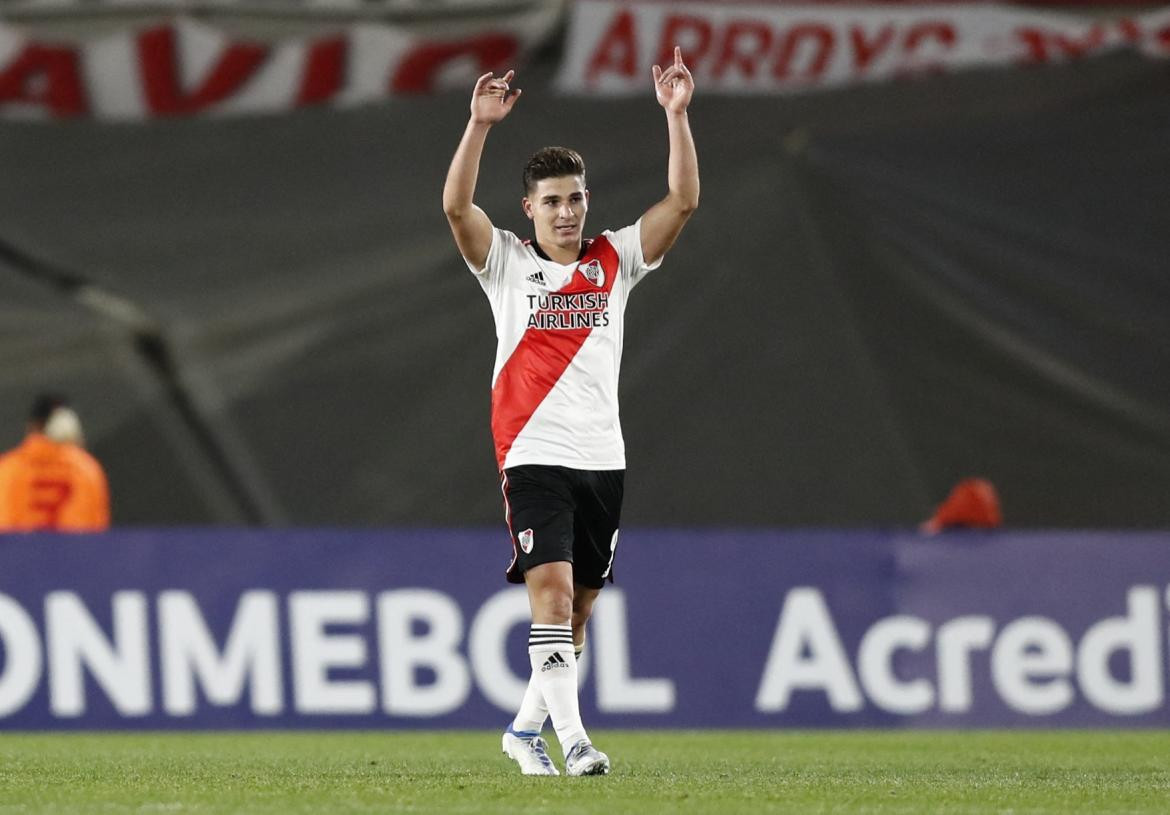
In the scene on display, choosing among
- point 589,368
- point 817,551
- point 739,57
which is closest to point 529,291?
point 589,368

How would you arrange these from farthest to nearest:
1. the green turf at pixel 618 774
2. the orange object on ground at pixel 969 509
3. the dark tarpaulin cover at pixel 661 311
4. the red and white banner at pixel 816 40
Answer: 1. the red and white banner at pixel 816 40
2. the dark tarpaulin cover at pixel 661 311
3. the orange object on ground at pixel 969 509
4. the green turf at pixel 618 774

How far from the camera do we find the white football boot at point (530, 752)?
6.89 metres

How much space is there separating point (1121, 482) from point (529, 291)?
7190mm

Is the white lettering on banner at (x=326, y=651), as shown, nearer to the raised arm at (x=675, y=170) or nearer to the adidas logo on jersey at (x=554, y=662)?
the adidas logo on jersey at (x=554, y=662)

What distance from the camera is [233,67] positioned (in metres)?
13.2

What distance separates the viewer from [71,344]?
12789 millimetres

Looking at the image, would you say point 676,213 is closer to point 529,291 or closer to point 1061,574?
point 529,291

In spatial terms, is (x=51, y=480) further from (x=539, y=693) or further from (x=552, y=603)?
(x=552, y=603)

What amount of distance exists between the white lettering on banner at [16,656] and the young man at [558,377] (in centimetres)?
431

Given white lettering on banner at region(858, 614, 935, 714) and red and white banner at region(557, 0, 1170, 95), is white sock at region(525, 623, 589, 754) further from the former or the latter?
red and white banner at region(557, 0, 1170, 95)

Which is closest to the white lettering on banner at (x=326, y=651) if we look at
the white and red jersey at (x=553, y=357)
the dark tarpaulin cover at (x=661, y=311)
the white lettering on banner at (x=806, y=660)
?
the white lettering on banner at (x=806, y=660)

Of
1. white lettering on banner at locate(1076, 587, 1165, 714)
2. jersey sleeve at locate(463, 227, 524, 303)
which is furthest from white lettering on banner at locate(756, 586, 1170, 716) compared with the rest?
jersey sleeve at locate(463, 227, 524, 303)

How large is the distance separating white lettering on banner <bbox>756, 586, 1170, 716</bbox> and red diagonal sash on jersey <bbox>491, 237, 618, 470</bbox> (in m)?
4.27

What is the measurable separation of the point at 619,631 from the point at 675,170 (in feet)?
14.2
